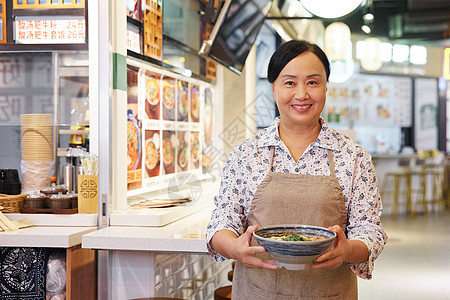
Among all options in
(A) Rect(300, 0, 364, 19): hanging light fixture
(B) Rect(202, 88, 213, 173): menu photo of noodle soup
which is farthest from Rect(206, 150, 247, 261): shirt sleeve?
(B) Rect(202, 88, 213, 173): menu photo of noodle soup

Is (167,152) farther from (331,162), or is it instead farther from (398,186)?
(398,186)

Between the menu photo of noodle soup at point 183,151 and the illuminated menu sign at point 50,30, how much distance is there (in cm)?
161

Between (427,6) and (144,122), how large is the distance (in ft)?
27.4

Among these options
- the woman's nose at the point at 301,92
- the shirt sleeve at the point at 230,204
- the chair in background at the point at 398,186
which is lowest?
the chair in background at the point at 398,186

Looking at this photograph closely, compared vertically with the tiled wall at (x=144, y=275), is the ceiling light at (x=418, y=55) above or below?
above

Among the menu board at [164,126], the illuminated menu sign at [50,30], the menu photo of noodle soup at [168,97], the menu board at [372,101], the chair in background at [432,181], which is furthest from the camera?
the menu board at [372,101]

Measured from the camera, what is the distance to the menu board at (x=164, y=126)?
3.61m

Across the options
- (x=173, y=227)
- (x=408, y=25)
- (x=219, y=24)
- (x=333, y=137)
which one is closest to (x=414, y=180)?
(x=408, y=25)

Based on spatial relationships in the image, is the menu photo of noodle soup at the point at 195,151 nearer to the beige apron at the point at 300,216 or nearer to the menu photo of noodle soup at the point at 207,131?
the menu photo of noodle soup at the point at 207,131

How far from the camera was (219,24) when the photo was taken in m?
3.89

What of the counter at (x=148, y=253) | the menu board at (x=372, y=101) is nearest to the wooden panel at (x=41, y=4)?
the counter at (x=148, y=253)

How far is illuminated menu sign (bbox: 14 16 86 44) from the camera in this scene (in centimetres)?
314

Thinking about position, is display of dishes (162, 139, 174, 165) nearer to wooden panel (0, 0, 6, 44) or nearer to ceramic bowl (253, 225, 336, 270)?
wooden panel (0, 0, 6, 44)

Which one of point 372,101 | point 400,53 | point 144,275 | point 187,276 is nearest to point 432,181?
point 372,101
